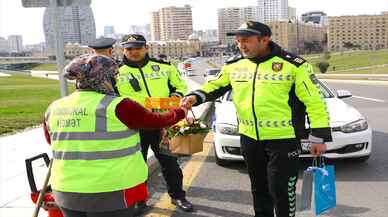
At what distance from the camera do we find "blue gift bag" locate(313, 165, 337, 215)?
363 cm

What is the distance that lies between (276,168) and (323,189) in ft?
1.39

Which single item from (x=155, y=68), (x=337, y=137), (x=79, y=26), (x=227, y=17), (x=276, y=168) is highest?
(x=227, y=17)

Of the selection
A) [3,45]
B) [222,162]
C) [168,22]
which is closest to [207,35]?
[168,22]

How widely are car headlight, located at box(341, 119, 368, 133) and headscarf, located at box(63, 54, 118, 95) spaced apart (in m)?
4.30

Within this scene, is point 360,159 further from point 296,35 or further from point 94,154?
point 296,35

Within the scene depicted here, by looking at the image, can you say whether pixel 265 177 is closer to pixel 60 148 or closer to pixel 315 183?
pixel 315 183

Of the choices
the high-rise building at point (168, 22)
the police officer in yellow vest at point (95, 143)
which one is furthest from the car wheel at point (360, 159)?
the high-rise building at point (168, 22)

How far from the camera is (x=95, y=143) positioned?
8.33 ft

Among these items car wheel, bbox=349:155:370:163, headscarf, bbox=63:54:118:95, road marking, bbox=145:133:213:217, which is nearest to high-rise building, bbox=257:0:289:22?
road marking, bbox=145:133:213:217

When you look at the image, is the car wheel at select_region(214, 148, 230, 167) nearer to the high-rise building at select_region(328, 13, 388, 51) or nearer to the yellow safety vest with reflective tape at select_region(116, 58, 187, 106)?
the yellow safety vest with reflective tape at select_region(116, 58, 187, 106)

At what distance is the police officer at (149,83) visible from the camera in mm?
4680

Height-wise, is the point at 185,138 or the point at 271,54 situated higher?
the point at 271,54

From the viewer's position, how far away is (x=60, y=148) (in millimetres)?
2633

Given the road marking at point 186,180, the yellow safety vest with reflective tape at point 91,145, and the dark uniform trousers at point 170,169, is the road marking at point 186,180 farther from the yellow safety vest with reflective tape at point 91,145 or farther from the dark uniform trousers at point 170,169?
the yellow safety vest with reflective tape at point 91,145
